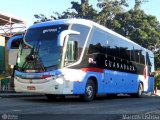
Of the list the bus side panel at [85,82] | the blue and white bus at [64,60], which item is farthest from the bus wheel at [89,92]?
the bus side panel at [85,82]

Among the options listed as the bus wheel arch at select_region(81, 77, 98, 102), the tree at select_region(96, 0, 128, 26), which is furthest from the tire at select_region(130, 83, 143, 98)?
the tree at select_region(96, 0, 128, 26)

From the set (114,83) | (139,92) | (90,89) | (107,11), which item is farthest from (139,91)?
(107,11)

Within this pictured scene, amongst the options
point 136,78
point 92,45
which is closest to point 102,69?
point 92,45

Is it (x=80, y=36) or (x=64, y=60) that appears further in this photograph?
(x=80, y=36)

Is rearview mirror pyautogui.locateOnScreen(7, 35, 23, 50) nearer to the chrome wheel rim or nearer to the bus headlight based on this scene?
the bus headlight

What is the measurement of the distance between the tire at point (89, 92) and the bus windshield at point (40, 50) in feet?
7.51

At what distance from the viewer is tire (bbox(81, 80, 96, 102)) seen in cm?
1698

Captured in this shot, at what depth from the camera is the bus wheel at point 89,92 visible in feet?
55.8

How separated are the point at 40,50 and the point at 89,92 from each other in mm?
3058

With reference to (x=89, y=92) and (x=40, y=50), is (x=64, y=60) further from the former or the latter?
(x=89, y=92)

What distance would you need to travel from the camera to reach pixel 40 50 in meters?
15.9

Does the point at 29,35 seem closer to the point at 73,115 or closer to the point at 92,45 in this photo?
the point at 92,45

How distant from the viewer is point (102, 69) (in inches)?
734

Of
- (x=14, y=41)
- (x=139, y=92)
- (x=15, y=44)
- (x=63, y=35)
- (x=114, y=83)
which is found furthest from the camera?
(x=139, y=92)
